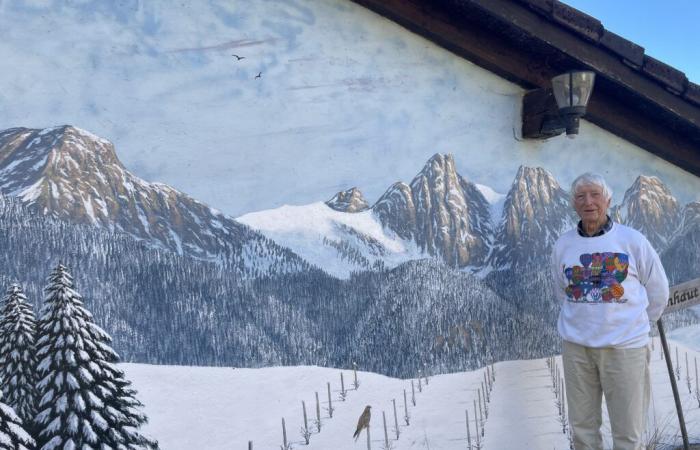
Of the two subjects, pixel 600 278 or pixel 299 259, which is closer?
pixel 600 278

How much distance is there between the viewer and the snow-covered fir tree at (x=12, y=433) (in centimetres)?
306

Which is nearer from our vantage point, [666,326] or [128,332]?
[128,332]

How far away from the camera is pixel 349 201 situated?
425 centimetres

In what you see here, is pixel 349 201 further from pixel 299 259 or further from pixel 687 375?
pixel 687 375

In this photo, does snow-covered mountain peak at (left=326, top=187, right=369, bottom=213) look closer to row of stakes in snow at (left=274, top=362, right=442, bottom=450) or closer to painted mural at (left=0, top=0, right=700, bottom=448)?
painted mural at (left=0, top=0, right=700, bottom=448)

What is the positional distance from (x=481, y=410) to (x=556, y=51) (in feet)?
7.70

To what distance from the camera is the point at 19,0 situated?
356cm

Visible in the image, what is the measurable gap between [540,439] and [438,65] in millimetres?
2486

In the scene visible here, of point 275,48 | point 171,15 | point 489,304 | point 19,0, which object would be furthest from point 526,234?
point 19,0

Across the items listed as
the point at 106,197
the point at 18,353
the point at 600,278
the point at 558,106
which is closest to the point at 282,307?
the point at 106,197

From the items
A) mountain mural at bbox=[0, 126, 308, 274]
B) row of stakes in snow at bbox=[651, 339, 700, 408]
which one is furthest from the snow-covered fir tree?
row of stakes in snow at bbox=[651, 339, 700, 408]

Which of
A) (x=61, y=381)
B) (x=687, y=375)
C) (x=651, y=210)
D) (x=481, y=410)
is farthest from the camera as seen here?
(x=651, y=210)

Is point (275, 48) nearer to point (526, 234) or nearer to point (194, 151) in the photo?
point (194, 151)

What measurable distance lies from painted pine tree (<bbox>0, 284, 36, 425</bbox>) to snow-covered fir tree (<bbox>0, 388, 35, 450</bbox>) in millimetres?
72
